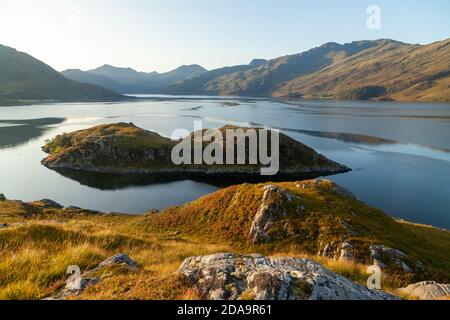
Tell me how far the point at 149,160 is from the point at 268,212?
257 ft

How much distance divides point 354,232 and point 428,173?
80.7 meters

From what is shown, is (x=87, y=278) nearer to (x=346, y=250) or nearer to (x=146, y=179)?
(x=346, y=250)

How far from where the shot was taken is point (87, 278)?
36.4ft

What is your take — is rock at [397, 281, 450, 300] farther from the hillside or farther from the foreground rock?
the foreground rock

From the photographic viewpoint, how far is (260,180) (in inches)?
3789

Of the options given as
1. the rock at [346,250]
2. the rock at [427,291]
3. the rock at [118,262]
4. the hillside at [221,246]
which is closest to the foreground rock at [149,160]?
the hillside at [221,246]

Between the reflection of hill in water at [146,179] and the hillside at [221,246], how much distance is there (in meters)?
30.3

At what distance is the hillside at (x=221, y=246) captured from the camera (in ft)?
33.1

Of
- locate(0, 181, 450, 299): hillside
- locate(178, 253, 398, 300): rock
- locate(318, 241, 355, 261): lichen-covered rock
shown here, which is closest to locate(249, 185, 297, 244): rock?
locate(0, 181, 450, 299): hillside

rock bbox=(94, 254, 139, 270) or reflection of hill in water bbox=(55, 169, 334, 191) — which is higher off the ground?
rock bbox=(94, 254, 139, 270)

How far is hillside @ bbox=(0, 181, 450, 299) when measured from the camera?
33.1 feet

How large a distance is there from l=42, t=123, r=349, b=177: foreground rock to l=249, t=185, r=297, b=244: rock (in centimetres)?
6195

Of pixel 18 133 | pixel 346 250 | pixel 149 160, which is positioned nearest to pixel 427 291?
pixel 346 250
